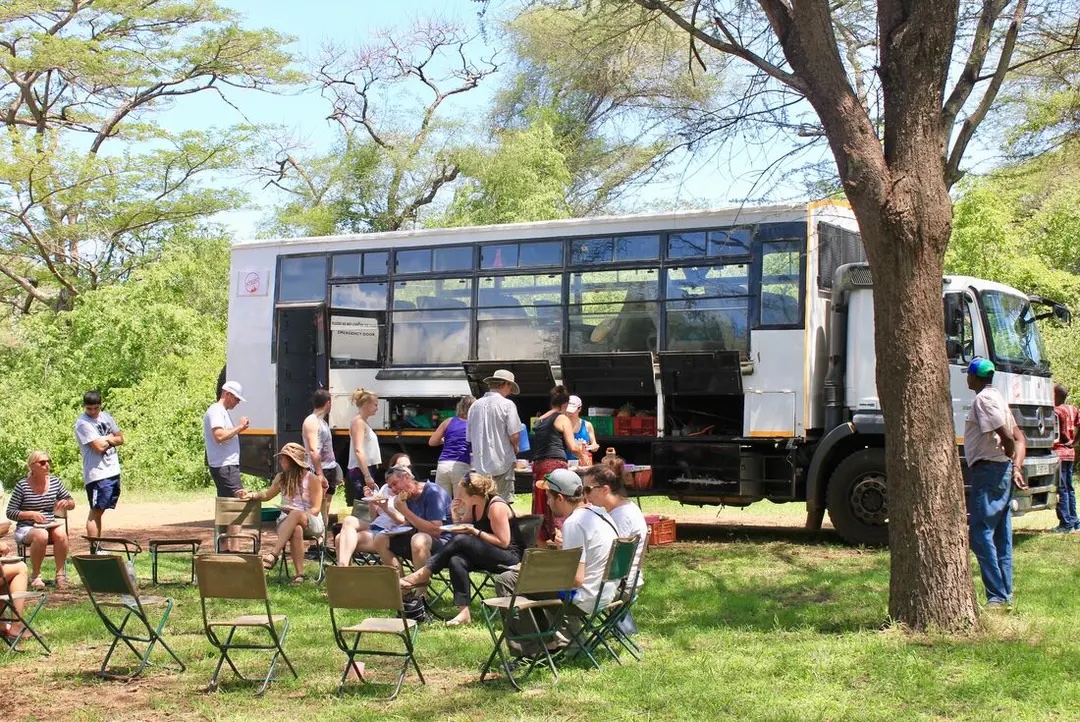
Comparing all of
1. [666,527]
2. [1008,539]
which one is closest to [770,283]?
[666,527]

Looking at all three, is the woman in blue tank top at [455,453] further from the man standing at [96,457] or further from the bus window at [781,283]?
the bus window at [781,283]

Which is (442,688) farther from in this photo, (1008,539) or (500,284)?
(500,284)

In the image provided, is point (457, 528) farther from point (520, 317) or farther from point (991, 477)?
point (520, 317)

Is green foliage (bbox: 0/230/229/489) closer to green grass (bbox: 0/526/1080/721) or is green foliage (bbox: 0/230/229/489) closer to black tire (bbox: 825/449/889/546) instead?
black tire (bbox: 825/449/889/546)

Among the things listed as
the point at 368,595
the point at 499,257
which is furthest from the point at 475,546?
the point at 499,257

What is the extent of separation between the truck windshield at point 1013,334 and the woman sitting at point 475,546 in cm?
558

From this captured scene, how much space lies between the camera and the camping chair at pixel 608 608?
6922mm

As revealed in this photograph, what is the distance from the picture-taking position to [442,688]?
21.5 ft

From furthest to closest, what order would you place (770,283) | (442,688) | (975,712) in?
(770,283) < (442,688) < (975,712)

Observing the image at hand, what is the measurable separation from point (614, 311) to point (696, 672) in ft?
22.3

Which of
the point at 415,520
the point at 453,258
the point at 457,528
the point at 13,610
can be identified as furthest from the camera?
the point at 453,258

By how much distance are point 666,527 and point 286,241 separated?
19.3ft

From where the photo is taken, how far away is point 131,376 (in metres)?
23.1

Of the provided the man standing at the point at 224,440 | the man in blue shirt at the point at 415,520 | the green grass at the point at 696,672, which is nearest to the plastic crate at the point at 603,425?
the man standing at the point at 224,440
